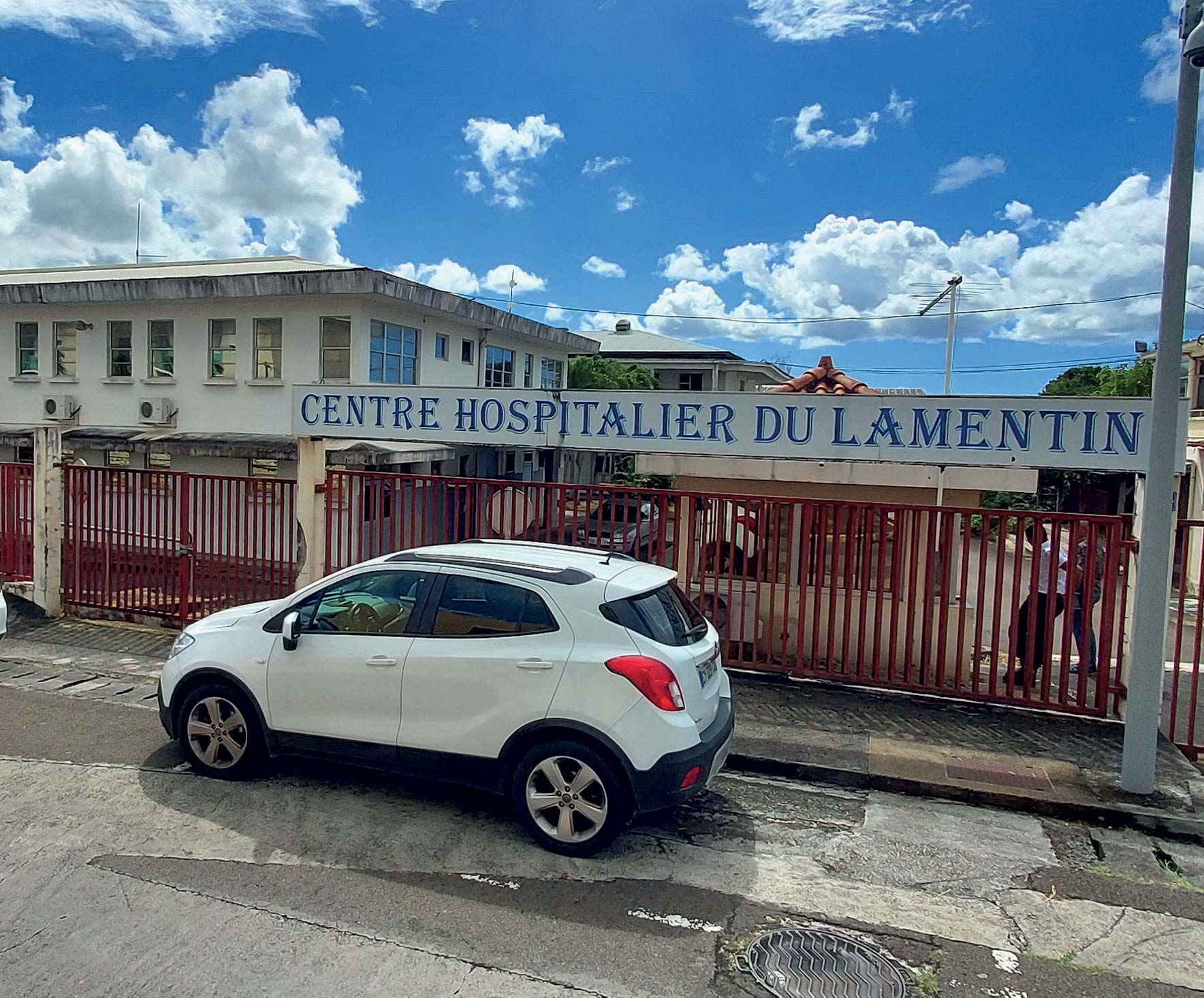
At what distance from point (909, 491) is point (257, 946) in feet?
24.7

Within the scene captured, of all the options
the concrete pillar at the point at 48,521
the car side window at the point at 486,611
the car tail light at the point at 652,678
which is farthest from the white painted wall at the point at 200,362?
the car tail light at the point at 652,678

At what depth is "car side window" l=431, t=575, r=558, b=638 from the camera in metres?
4.87

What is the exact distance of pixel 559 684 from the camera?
4.63 metres

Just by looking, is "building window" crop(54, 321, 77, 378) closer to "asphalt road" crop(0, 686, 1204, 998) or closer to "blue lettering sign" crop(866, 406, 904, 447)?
"asphalt road" crop(0, 686, 1204, 998)

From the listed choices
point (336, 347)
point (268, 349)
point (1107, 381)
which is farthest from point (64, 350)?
point (1107, 381)

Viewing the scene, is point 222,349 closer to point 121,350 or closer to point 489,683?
point 121,350

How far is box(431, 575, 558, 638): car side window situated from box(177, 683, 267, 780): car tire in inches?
57.8

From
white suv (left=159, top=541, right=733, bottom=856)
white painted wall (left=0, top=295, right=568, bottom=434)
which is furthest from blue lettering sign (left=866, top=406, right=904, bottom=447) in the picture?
white painted wall (left=0, top=295, right=568, bottom=434)

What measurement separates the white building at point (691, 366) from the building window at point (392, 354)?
19.9 meters

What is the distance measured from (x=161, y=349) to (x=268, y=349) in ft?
9.60

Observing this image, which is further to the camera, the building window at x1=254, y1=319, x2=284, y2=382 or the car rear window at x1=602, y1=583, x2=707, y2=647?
the building window at x1=254, y1=319, x2=284, y2=382

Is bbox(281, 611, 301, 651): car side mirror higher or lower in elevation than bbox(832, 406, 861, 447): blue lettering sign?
lower

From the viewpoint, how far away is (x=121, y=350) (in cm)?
1997

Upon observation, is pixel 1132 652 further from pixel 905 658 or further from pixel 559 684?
pixel 559 684
